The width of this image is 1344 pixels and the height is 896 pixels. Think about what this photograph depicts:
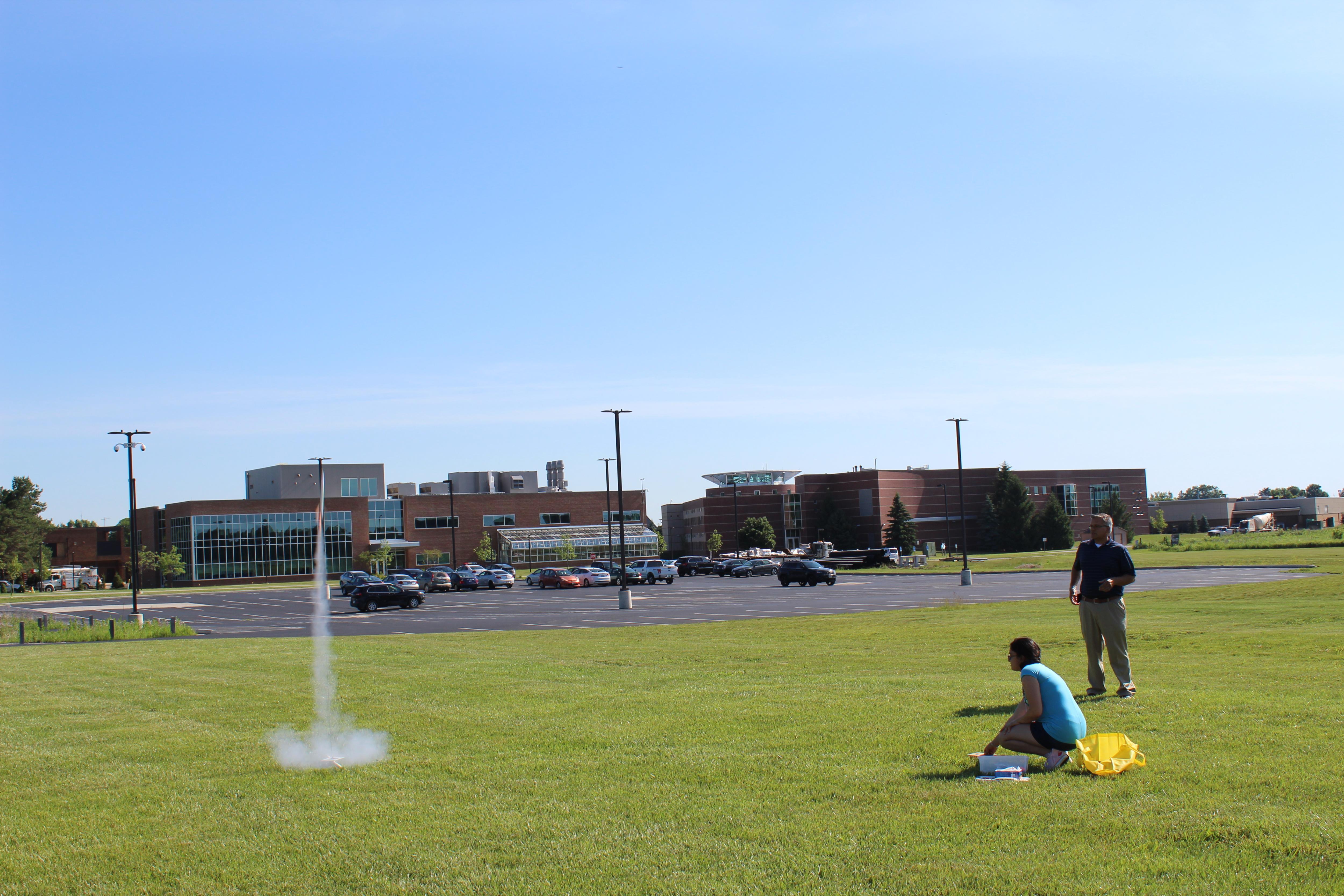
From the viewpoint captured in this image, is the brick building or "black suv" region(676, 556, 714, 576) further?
the brick building

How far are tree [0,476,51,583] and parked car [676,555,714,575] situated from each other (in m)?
60.5

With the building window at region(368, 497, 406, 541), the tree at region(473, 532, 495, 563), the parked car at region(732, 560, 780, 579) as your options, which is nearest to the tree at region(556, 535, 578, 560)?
the tree at region(473, 532, 495, 563)

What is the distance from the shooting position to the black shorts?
827cm

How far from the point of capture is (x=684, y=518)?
152m

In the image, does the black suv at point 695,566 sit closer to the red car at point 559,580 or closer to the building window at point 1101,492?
the red car at point 559,580

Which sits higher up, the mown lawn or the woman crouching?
the woman crouching

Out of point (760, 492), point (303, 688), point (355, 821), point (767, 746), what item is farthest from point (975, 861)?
point (760, 492)

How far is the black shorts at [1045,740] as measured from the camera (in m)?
8.27

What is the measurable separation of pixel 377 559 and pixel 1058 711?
9947 centimetres

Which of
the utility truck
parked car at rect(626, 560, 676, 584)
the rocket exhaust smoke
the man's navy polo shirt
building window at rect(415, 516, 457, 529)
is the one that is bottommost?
the utility truck

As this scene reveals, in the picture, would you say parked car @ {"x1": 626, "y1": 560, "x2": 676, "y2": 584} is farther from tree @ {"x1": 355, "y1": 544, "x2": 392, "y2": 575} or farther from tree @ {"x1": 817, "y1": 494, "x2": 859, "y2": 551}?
tree @ {"x1": 817, "y1": 494, "x2": 859, "y2": 551}

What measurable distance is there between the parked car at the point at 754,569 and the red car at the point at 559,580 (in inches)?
475

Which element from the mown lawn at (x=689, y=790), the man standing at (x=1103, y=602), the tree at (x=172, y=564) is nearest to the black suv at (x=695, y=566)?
the tree at (x=172, y=564)

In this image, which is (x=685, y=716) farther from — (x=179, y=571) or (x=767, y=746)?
(x=179, y=571)
